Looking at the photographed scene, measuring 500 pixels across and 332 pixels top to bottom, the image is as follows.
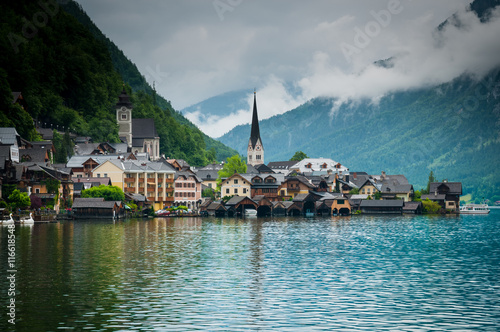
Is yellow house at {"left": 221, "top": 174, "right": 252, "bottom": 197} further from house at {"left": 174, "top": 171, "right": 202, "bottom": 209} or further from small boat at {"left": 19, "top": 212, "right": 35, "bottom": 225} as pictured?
small boat at {"left": 19, "top": 212, "right": 35, "bottom": 225}

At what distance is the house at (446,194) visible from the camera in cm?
17762

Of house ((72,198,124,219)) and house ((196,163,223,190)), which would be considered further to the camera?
house ((196,163,223,190))

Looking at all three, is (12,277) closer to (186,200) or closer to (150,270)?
(150,270)

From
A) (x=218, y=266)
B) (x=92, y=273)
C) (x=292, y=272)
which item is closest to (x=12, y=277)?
(x=92, y=273)

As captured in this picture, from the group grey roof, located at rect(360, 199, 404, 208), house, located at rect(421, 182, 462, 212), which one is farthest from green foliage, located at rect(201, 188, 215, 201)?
house, located at rect(421, 182, 462, 212)

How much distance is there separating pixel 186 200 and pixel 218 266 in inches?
4356

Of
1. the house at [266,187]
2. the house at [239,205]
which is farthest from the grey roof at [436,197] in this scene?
the house at [239,205]

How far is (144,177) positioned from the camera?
14512cm

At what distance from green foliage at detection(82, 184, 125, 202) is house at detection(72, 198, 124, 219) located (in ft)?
11.9

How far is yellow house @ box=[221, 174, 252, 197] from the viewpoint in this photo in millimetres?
160000

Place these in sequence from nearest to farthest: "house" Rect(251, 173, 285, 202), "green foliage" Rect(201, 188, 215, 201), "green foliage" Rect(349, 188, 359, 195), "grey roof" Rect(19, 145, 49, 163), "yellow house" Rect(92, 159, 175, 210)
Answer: "grey roof" Rect(19, 145, 49, 163) < "yellow house" Rect(92, 159, 175, 210) < "house" Rect(251, 173, 285, 202) < "green foliage" Rect(201, 188, 215, 201) < "green foliage" Rect(349, 188, 359, 195)

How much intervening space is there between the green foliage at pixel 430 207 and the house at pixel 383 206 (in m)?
9.34

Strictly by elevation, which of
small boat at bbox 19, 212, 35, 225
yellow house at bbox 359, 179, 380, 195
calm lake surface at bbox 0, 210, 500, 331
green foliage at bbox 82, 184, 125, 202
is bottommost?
calm lake surface at bbox 0, 210, 500, 331

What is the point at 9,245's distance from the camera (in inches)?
2320
